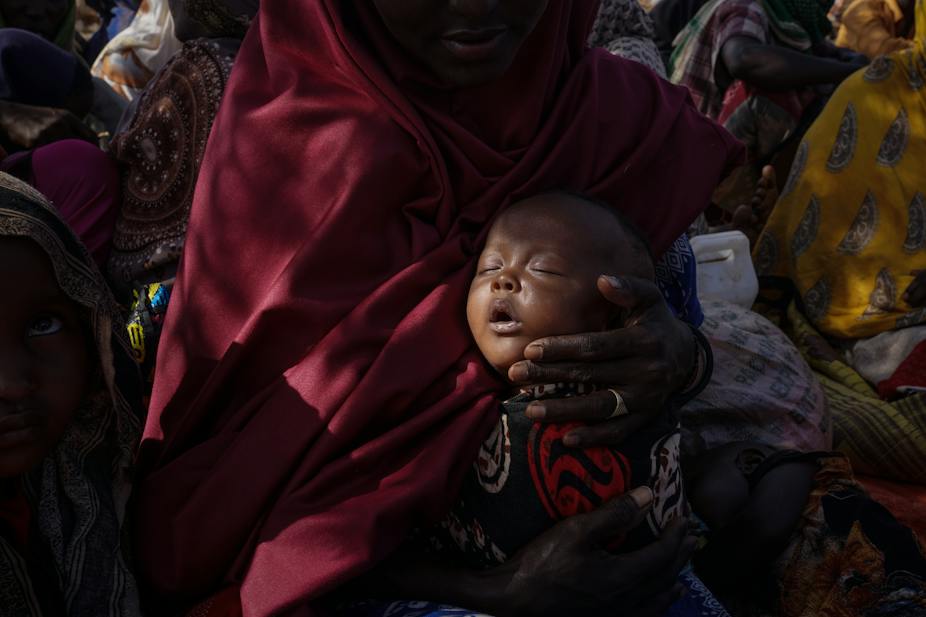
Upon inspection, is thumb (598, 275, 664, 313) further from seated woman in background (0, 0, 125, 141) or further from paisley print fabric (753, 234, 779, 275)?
seated woman in background (0, 0, 125, 141)

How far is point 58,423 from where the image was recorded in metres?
1.56

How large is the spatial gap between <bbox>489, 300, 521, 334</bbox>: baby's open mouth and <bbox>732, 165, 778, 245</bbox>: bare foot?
2.92m

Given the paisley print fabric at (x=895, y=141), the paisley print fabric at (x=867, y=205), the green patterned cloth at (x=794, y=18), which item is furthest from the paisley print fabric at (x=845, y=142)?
the green patterned cloth at (x=794, y=18)

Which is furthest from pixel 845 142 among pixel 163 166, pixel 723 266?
pixel 163 166

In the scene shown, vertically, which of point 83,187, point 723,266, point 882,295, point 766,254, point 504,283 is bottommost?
point 766,254

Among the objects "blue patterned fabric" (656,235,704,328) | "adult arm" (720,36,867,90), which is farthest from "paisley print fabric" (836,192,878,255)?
"blue patterned fabric" (656,235,704,328)

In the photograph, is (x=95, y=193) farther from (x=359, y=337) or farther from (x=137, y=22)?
(x=137, y=22)

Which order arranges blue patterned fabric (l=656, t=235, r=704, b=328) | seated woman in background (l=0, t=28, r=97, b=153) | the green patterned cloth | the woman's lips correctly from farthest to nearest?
1. the green patterned cloth
2. seated woman in background (l=0, t=28, r=97, b=153)
3. blue patterned fabric (l=656, t=235, r=704, b=328)
4. the woman's lips

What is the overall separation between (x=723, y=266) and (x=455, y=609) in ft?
6.11

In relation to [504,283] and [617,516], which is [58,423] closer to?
[504,283]

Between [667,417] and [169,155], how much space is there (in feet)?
4.95

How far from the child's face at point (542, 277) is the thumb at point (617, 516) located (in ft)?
1.02

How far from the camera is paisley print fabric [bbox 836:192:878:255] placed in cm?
383

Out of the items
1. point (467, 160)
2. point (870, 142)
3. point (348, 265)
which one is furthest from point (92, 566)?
point (870, 142)
